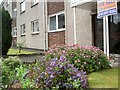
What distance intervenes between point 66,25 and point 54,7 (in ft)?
8.87

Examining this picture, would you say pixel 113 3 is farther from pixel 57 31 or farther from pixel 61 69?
pixel 57 31

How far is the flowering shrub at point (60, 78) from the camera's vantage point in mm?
5055

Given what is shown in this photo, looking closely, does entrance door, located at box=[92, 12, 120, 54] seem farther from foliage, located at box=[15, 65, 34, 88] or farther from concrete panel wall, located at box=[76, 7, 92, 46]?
foliage, located at box=[15, 65, 34, 88]

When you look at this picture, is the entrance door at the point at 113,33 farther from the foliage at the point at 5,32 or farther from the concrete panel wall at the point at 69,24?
the foliage at the point at 5,32

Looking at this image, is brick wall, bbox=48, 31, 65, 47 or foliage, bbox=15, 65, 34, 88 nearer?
foliage, bbox=15, 65, 34, 88

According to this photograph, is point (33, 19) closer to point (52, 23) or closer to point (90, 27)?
point (52, 23)

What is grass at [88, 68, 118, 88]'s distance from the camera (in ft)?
17.3

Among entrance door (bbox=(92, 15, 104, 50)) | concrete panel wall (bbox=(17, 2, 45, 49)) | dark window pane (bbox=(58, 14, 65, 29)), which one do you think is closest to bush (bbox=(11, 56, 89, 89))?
entrance door (bbox=(92, 15, 104, 50))

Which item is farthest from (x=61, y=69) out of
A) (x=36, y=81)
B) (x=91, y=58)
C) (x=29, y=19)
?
(x=29, y=19)

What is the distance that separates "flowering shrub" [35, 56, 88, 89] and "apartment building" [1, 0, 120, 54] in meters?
5.33

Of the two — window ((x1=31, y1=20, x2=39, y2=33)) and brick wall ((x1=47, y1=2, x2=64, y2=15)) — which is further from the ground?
brick wall ((x1=47, y1=2, x2=64, y2=15))

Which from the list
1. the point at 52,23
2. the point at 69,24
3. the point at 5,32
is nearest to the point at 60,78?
the point at 5,32

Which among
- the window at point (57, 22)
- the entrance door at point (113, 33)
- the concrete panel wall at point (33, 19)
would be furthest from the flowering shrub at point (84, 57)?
the concrete panel wall at point (33, 19)

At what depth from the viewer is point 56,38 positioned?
Result: 1541 centimetres
